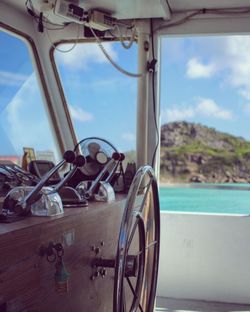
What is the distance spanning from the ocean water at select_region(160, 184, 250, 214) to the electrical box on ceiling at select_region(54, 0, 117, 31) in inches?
57.7

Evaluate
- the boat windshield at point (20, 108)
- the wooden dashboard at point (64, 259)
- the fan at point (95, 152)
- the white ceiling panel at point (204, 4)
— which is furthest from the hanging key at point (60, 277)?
the white ceiling panel at point (204, 4)

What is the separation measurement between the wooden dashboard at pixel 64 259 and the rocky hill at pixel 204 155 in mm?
2438

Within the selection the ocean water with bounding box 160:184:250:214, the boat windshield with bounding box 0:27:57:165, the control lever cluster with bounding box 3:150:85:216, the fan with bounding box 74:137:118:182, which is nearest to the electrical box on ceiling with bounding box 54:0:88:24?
the boat windshield with bounding box 0:27:57:165

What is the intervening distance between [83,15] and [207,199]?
7.45ft

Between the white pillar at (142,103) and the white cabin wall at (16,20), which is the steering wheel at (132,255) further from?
the white cabin wall at (16,20)

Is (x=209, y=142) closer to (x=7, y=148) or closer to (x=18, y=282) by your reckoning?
(x=7, y=148)

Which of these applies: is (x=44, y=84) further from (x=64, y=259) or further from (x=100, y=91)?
(x=64, y=259)

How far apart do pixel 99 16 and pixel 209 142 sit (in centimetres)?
242

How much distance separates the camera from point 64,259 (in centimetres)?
144

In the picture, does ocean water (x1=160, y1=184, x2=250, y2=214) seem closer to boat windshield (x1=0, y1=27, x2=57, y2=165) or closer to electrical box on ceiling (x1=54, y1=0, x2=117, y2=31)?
boat windshield (x1=0, y1=27, x2=57, y2=165)

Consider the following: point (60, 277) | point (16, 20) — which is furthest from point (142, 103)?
point (60, 277)

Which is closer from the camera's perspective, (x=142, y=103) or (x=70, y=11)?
(x=70, y=11)

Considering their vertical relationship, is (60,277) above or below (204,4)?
below

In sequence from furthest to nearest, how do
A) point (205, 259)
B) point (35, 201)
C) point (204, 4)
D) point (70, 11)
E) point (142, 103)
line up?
point (205, 259)
point (142, 103)
point (204, 4)
point (70, 11)
point (35, 201)
